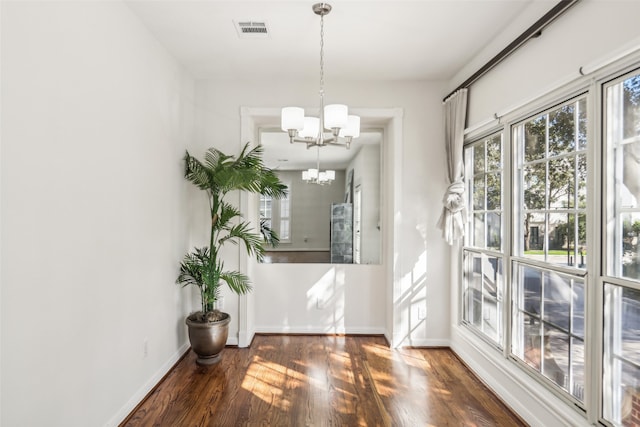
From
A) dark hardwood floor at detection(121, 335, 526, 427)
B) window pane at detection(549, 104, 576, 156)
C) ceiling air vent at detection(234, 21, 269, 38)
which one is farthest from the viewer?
ceiling air vent at detection(234, 21, 269, 38)

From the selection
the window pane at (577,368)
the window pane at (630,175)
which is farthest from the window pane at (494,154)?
the window pane at (577,368)

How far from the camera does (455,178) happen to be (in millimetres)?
3436

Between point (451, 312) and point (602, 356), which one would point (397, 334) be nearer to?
point (451, 312)

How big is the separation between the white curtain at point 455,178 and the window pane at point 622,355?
1.59 metres

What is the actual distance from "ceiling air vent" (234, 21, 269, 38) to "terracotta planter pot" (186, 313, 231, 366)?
2.42 meters

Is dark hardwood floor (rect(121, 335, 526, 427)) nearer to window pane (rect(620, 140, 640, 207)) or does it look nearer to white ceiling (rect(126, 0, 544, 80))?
window pane (rect(620, 140, 640, 207))

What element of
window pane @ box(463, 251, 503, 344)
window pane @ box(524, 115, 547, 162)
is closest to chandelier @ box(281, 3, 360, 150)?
window pane @ box(524, 115, 547, 162)

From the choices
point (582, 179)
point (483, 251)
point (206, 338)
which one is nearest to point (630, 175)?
point (582, 179)

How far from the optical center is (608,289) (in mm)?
1879

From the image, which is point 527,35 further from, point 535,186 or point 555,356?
Answer: point 555,356

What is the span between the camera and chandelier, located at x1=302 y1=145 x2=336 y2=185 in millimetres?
4137

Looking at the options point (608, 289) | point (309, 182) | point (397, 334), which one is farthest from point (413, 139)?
point (608, 289)

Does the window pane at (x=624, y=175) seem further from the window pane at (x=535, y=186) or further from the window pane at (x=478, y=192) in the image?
the window pane at (x=478, y=192)

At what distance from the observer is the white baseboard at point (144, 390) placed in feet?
7.63
